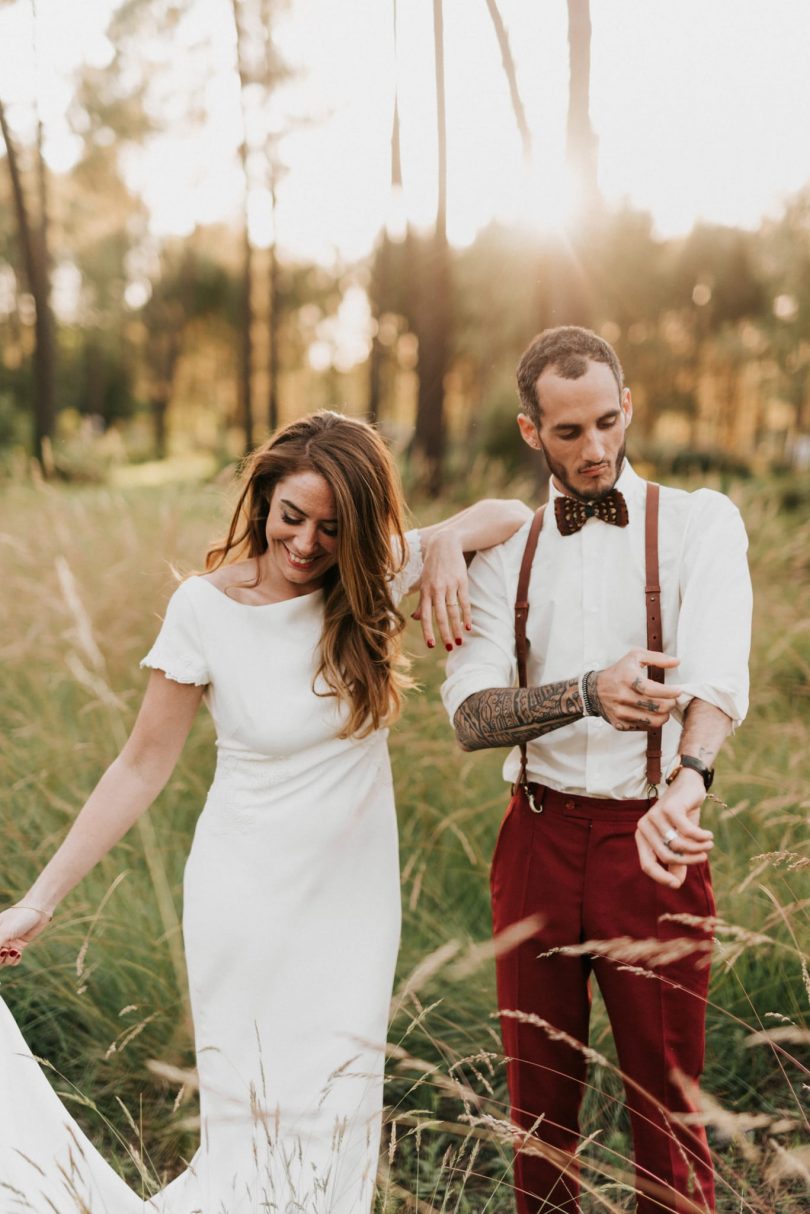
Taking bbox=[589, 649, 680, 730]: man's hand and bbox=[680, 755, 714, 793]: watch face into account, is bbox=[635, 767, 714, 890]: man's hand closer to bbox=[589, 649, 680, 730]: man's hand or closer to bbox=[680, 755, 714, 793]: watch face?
bbox=[680, 755, 714, 793]: watch face

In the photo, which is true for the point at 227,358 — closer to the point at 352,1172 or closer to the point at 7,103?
the point at 7,103

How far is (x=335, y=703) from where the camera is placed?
2.53 meters

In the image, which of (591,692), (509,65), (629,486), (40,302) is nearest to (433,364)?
(509,65)

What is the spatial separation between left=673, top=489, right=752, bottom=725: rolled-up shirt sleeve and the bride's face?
31.9 inches

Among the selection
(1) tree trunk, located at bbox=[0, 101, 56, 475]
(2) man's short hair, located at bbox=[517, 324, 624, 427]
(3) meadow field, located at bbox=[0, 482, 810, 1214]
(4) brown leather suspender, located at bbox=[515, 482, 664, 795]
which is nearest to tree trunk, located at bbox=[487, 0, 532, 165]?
(3) meadow field, located at bbox=[0, 482, 810, 1214]

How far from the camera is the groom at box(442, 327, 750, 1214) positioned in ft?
7.36

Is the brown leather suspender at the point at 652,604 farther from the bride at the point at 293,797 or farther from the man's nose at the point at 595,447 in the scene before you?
the bride at the point at 293,797

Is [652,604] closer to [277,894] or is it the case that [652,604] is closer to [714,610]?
[714,610]

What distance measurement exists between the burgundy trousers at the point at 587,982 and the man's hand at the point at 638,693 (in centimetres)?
33

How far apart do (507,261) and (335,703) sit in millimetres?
24734

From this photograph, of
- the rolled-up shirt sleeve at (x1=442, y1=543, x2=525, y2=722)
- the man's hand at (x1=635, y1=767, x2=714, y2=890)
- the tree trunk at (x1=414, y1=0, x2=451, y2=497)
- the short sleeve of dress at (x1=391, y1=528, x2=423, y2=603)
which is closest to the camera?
the man's hand at (x1=635, y1=767, x2=714, y2=890)

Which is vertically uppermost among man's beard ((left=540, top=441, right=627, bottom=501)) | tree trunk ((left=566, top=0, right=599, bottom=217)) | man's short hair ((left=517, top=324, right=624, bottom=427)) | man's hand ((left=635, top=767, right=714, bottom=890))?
tree trunk ((left=566, top=0, right=599, bottom=217))

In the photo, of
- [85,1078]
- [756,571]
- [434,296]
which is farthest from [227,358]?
[85,1078]

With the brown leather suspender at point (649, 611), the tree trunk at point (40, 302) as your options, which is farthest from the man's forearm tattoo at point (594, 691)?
the tree trunk at point (40, 302)
